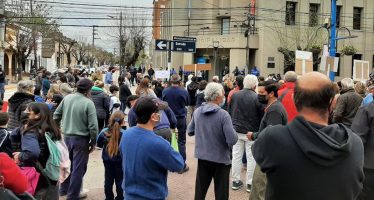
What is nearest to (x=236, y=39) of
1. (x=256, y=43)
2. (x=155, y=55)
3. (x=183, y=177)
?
(x=256, y=43)

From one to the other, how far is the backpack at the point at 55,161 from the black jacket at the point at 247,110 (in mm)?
3356

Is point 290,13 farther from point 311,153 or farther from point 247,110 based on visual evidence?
point 311,153

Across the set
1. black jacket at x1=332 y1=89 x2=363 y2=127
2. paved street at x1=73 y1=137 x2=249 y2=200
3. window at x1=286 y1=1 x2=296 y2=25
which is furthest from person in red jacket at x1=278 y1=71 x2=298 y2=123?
window at x1=286 y1=1 x2=296 y2=25

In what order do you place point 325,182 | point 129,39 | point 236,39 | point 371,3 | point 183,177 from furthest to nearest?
point 129,39
point 371,3
point 236,39
point 183,177
point 325,182

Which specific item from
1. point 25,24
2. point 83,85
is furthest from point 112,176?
point 25,24

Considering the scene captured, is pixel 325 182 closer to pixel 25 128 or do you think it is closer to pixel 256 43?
pixel 25 128

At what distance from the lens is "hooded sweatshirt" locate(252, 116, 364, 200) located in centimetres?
249

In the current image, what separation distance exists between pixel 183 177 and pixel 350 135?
20.7 feet

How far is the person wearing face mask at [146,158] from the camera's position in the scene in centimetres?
393

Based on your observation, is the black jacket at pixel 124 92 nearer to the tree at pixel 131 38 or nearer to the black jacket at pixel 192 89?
the black jacket at pixel 192 89

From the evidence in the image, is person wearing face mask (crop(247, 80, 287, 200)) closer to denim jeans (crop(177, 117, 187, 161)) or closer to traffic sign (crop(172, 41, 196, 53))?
denim jeans (crop(177, 117, 187, 161))

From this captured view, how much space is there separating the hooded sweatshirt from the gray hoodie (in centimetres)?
334

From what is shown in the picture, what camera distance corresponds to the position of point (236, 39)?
141 feet

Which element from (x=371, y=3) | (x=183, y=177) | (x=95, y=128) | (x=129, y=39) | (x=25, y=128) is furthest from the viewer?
(x=129, y=39)
